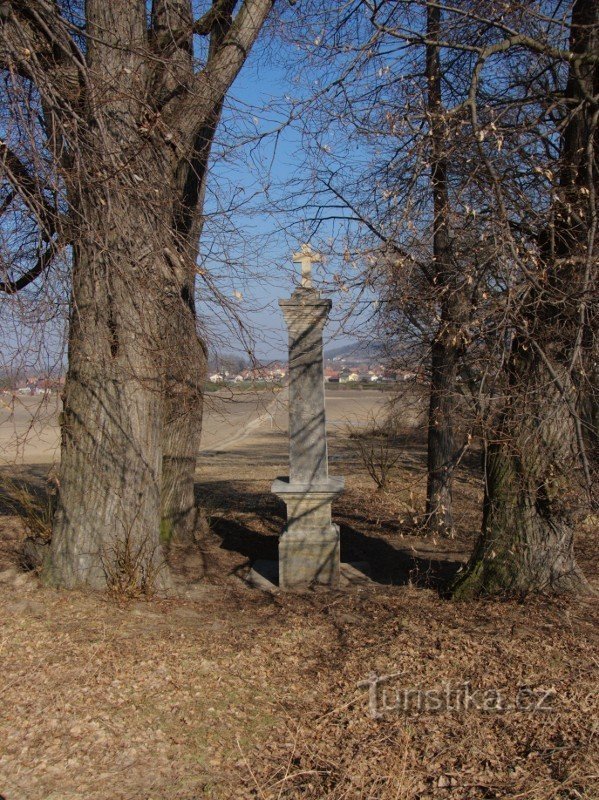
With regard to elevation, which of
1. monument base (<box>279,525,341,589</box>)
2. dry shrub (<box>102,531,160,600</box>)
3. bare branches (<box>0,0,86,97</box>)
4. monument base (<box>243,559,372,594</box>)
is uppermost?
bare branches (<box>0,0,86,97</box>)

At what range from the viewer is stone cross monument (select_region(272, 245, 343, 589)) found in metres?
6.90

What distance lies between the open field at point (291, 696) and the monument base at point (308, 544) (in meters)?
0.73

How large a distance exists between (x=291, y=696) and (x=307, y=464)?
3.26 metres

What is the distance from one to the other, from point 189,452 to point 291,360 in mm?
2139

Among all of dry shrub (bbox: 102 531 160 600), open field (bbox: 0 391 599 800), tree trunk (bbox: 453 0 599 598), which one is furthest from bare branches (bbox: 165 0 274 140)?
open field (bbox: 0 391 599 800)

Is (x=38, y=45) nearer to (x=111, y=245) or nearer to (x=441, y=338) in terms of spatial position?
(x=111, y=245)

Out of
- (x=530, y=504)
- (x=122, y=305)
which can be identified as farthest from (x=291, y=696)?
(x=122, y=305)

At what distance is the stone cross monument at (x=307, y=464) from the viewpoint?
6.90 meters

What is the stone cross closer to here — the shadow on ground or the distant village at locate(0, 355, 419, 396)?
the distant village at locate(0, 355, 419, 396)

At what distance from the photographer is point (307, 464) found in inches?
273

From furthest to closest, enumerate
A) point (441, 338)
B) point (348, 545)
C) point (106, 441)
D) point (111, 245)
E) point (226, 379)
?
point (348, 545)
point (226, 379)
point (441, 338)
point (106, 441)
point (111, 245)

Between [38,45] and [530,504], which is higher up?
[38,45]

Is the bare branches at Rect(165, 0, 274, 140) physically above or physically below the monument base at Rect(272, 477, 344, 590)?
above

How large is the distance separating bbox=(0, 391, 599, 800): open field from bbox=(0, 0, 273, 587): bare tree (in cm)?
70
